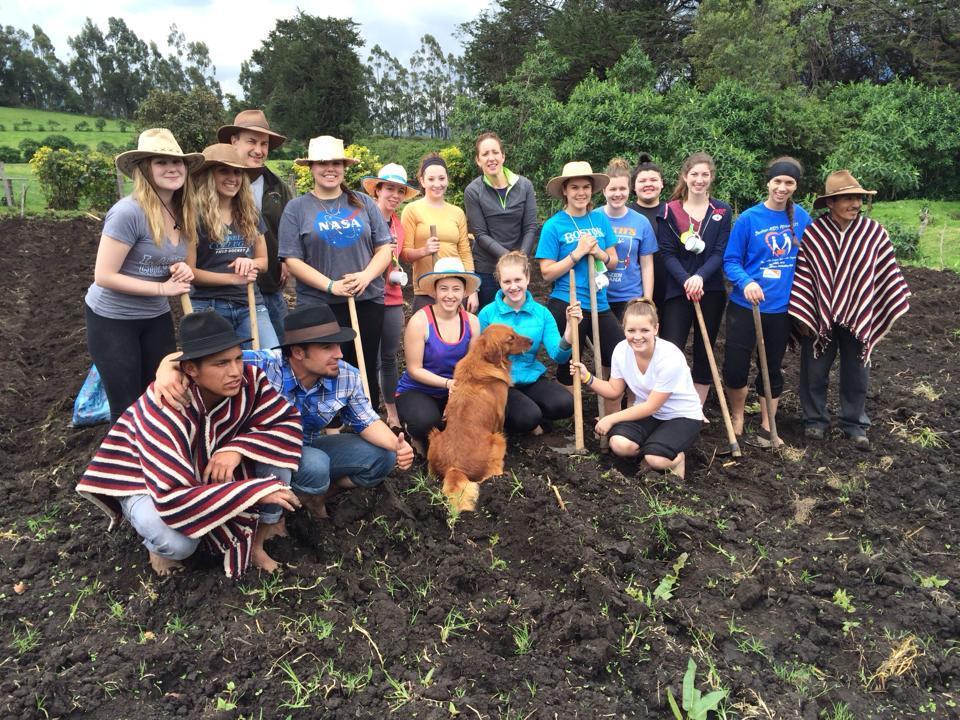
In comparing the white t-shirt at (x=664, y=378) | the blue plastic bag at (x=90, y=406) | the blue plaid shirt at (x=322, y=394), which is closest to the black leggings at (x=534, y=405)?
the white t-shirt at (x=664, y=378)

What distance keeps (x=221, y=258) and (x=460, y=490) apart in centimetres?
228

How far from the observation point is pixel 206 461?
3564mm

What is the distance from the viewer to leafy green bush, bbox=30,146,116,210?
67.5 ft

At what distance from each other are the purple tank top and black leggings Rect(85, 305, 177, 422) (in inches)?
Answer: 70.3

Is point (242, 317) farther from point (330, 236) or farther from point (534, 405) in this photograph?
point (534, 405)

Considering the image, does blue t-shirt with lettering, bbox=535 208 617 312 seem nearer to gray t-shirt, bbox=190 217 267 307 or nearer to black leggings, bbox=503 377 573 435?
black leggings, bbox=503 377 573 435

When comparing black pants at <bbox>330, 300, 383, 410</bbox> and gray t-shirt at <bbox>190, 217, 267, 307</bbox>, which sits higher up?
gray t-shirt at <bbox>190, 217, 267, 307</bbox>

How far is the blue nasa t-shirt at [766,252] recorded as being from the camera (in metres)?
5.44

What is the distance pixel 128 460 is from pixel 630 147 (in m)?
11.0

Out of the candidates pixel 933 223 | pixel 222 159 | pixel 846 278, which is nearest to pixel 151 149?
pixel 222 159

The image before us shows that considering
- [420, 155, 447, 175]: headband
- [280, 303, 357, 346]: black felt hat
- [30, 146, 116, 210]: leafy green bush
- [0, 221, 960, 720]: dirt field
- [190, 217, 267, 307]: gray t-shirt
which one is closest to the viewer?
[0, 221, 960, 720]: dirt field

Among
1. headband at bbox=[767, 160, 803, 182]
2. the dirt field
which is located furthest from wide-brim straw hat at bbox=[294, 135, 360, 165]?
headband at bbox=[767, 160, 803, 182]

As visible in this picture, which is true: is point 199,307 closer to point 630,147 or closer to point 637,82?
point 630,147

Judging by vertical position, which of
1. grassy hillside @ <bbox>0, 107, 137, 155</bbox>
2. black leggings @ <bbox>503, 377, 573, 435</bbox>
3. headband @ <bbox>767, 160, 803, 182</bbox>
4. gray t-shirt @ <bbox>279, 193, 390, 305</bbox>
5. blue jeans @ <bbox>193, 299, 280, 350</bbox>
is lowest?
black leggings @ <bbox>503, 377, 573, 435</bbox>
